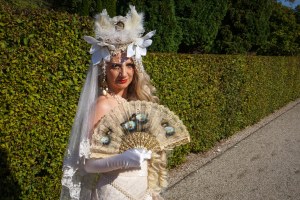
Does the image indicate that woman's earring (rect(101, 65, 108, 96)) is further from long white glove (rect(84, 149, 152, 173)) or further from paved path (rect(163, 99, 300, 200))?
paved path (rect(163, 99, 300, 200))

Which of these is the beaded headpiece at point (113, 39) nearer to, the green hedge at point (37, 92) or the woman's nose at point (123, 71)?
the woman's nose at point (123, 71)

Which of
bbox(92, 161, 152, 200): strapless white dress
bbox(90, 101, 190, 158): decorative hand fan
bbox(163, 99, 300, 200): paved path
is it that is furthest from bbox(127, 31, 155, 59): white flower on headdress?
bbox(163, 99, 300, 200): paved path

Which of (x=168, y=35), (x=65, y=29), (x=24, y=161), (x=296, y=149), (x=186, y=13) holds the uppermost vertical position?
(x=186, y=13)

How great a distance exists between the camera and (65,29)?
3920mm

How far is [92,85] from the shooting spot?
240 centimetres

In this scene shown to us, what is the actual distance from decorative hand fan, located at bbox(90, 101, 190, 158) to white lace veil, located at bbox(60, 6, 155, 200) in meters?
0.11

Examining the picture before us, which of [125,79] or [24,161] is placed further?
[24,161]

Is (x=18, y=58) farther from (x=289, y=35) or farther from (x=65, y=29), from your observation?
(x=289, y=35)

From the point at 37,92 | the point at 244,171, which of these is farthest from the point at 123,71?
the point at 244,171

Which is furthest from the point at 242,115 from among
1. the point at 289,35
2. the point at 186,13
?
the point at 289,35

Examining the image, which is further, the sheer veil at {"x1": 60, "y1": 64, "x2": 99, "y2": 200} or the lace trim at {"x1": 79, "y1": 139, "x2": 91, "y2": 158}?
the sheer veil at {"x1": 60, "y1": 64, "x2": 99, "y2": 200}

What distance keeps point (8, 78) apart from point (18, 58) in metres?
0.22

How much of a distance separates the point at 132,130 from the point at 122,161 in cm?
25

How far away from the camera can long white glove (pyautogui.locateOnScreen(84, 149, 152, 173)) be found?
80.7 inches
